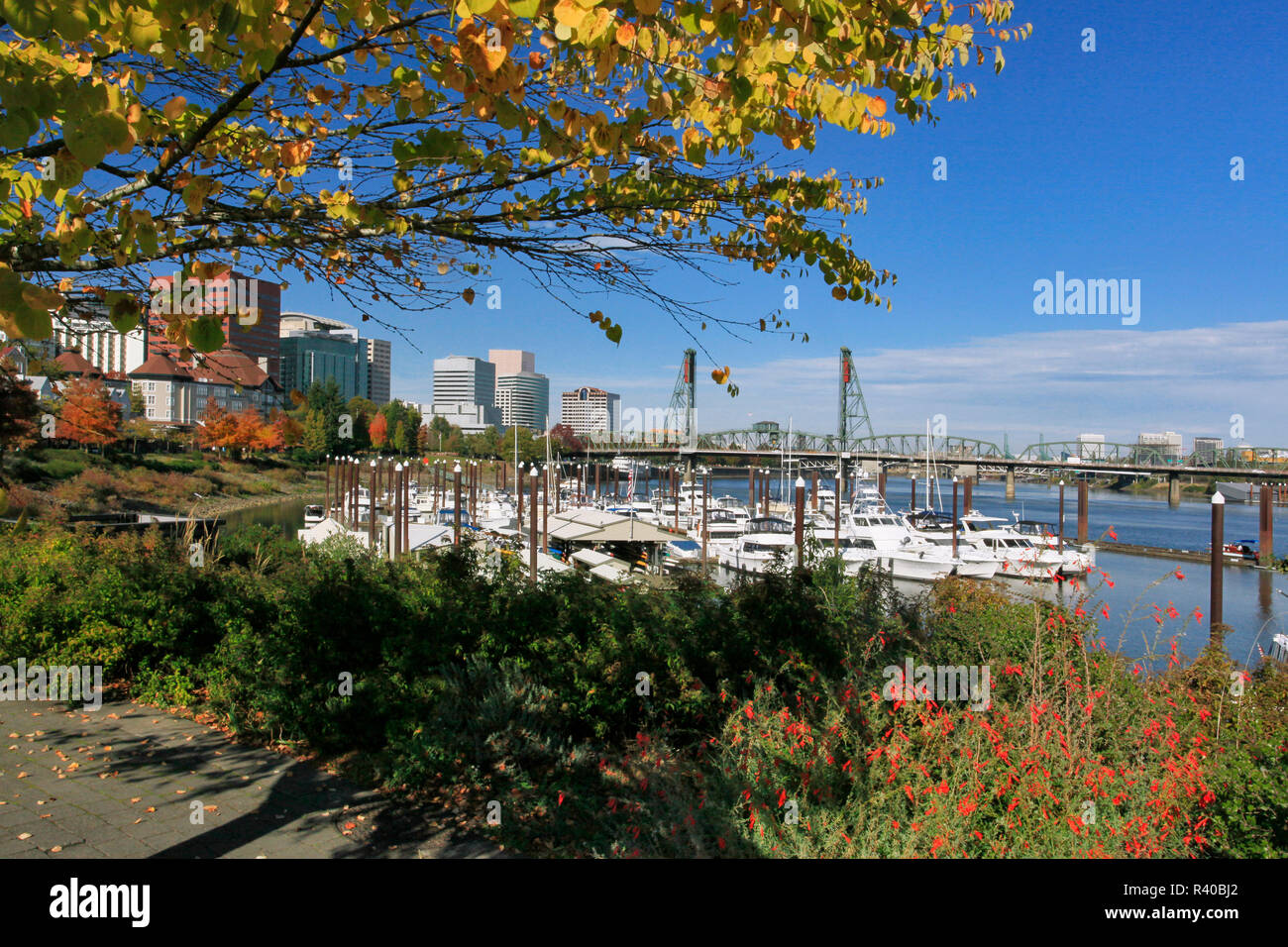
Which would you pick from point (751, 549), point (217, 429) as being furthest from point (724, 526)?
point (217, 429)

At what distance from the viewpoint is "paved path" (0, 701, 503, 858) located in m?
3.88

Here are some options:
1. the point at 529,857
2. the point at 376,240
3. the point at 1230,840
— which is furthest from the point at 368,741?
the point at 1230,840

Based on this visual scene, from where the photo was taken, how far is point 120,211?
2.77 m

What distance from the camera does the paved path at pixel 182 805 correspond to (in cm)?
388

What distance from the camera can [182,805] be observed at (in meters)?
4.37

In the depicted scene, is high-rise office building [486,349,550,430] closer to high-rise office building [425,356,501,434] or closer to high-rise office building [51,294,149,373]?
high-rise office building [425,356,501,434]

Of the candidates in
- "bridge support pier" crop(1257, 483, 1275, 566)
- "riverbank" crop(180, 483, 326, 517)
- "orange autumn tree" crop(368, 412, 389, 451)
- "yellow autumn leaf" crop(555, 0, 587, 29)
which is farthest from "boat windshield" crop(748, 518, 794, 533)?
"yellow autumn leaf" crop(555, 0, 587, 29)

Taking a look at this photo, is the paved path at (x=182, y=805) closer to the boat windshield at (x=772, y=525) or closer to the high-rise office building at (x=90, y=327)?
the high-rise office building at (x=90, y=327)

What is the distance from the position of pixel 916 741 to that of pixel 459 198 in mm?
3804

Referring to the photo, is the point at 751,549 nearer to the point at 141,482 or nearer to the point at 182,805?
the point at 182,805

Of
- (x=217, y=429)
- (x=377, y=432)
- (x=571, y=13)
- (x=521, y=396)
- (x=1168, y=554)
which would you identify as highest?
(x=521, y=396)

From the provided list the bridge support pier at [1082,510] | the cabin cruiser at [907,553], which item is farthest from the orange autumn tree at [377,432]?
the bridge support pier at [1082,510]

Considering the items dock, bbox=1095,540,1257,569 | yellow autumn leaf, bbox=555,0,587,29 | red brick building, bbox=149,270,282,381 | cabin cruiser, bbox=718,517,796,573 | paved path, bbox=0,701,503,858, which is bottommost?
dock, bbox=1095,540,1257,569

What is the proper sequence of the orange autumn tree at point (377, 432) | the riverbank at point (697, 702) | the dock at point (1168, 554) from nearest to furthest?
the riverbank at point (697, 702) → the dock at point (1168, 554) → the orange autumn tree at point (377, 432)
